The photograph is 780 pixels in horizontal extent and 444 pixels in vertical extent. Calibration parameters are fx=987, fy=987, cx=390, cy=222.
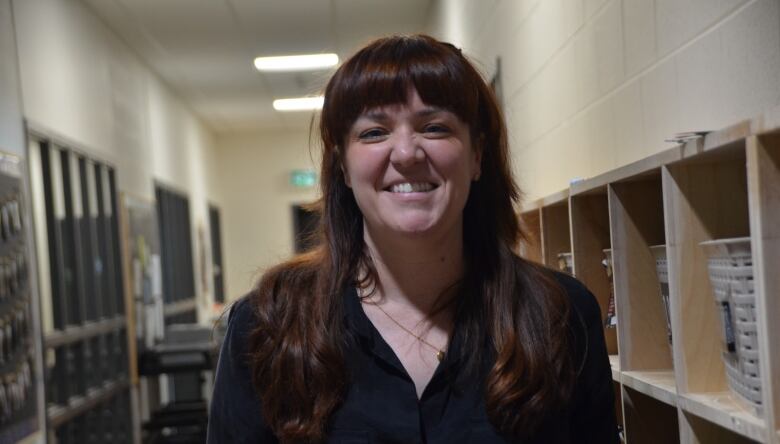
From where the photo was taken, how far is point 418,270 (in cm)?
158

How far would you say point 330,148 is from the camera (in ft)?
5.30

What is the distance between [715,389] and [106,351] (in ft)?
16.5

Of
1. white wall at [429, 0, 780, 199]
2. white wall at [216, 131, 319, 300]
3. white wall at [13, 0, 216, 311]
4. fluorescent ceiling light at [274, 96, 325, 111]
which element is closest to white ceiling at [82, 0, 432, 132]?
white wall at [13, 0, 216, 311]

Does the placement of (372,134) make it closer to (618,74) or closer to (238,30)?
(618,74)

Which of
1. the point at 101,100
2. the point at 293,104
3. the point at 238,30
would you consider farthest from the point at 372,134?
the point at 293,104

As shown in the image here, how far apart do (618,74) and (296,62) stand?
20.1 feet

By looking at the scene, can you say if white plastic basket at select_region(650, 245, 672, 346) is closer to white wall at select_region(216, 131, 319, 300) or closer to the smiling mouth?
the smiling mouth

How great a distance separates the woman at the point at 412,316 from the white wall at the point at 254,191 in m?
10.6

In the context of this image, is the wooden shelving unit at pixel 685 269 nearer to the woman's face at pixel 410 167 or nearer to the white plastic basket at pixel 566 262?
the white plastic basket at pixel 566 262

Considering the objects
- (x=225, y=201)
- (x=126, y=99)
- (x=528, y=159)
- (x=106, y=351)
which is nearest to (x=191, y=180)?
(x=225, y=201)

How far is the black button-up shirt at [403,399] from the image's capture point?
1.48 metres

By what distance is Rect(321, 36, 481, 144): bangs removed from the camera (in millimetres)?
1488

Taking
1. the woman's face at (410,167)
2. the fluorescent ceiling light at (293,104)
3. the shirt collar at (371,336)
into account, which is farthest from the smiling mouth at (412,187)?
the fluorescent ceiling light at (293,104)

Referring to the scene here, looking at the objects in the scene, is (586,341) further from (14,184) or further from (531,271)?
(14,184)
